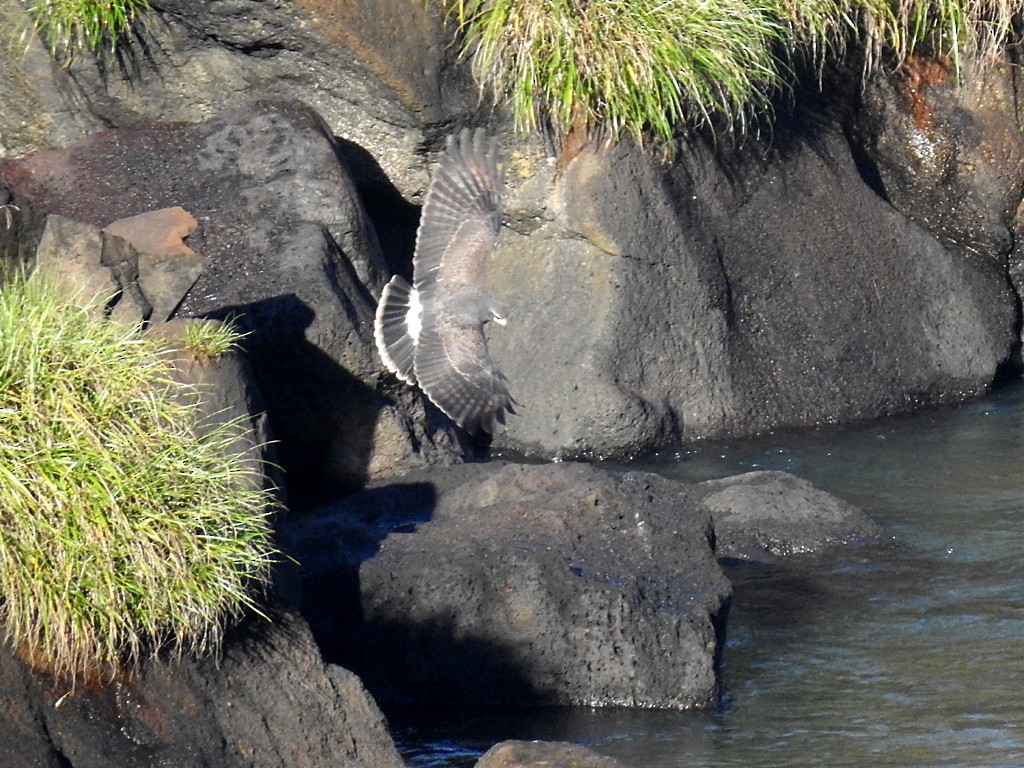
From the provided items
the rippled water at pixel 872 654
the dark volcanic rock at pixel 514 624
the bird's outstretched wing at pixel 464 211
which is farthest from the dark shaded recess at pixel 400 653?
the bird's outstretched wing at pixel 464 211

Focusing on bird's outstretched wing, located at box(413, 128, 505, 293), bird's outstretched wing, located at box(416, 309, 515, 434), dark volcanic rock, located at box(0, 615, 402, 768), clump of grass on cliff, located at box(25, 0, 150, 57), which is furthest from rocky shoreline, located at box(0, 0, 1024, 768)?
bird's outstretched wing, located at box(413, 128, 505, 293)

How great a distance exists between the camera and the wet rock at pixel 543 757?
4383mm

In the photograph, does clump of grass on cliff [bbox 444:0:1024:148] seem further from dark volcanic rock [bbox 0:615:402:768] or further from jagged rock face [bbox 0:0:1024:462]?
dark volcanic rock [bbox 0:615:402:768]

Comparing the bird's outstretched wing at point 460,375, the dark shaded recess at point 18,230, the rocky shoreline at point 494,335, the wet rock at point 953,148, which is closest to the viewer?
the rocky shoreline at point 494,335

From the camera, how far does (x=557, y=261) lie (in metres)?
9.22

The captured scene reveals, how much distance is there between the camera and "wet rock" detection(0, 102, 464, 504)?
289 inches

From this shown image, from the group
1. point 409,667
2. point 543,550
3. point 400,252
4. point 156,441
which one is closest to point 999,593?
point 543,550

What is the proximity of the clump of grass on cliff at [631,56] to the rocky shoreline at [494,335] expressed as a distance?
0.23m

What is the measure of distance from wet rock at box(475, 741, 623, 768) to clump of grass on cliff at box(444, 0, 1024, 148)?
5.05 m

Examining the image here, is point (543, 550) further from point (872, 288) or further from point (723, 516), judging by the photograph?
A: point (872, 288)

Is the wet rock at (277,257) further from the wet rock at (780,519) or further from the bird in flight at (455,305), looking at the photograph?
the wet rock at (780,519)

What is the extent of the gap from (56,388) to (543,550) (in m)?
2.21

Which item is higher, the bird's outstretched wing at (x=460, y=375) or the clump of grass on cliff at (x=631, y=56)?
the clump of grass on cliff at (x=631, y=56)

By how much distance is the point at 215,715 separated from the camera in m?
4.37
